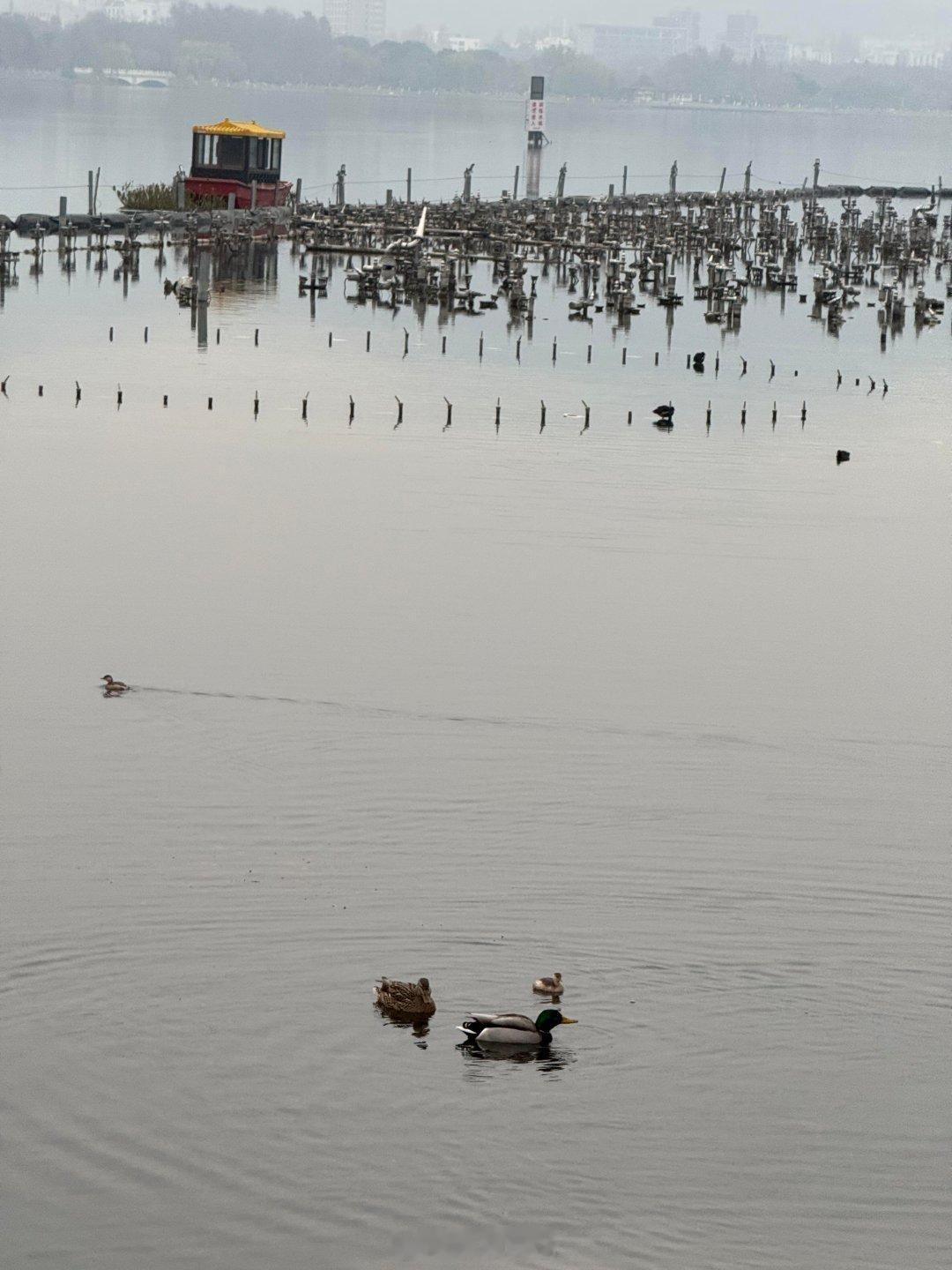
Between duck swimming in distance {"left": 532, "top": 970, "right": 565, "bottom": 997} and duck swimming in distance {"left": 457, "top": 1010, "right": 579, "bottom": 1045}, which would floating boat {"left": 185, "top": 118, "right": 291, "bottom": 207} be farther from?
duck swimming in distance {"left": 457, "top": 1010, "right": 579, "bottom": 1045}

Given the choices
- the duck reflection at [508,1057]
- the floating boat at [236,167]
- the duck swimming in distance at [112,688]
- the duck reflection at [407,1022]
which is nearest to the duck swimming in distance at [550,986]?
the duck reflection at [508,1057]

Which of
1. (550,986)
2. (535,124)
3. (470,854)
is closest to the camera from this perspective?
(550,986)

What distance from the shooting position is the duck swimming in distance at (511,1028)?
15.7 meters

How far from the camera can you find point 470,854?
64.3 feet

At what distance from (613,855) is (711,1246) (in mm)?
6418

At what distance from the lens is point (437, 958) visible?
17344 mm

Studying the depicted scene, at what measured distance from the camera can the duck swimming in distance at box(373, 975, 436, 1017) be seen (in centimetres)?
1603

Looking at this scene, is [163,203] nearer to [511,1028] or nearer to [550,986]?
[550,986]

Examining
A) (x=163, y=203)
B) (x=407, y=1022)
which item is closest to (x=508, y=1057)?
(x=407, y=1022)

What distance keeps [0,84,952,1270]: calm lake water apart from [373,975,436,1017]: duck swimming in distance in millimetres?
207

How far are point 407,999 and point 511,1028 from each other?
2.95 ft

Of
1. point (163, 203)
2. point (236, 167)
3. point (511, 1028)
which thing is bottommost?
point (511, 1028)

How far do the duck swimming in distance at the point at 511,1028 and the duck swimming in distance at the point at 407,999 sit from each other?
0.32 meters

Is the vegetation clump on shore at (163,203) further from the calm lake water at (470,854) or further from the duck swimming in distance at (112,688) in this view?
the duck swimming in distance at (112,688)
